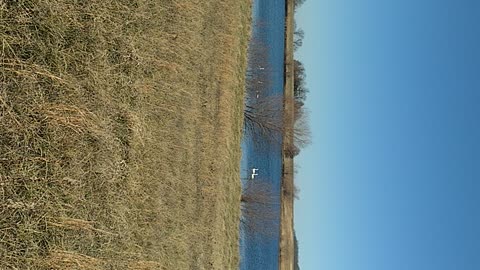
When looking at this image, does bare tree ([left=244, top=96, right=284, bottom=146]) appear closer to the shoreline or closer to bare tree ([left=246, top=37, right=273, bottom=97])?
bare tree ([left=246, top=37, right=273, bottom=97])

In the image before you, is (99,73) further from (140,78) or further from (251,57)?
(251,57)

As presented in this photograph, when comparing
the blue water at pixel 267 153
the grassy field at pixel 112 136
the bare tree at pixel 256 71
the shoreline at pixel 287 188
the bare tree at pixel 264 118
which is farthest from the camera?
the shoreline at pixel 287 188

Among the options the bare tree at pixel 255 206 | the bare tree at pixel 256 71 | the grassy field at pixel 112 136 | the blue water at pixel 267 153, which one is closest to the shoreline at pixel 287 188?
the blue water at pixel 267 153

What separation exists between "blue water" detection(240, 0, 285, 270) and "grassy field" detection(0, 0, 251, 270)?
373 inches

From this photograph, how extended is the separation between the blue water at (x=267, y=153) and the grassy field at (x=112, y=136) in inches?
373

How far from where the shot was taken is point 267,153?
2531 cm

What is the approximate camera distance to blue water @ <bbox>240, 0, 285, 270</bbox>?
21.2 meters

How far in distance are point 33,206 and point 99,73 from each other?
191 cm

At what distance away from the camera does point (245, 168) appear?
21.3 m

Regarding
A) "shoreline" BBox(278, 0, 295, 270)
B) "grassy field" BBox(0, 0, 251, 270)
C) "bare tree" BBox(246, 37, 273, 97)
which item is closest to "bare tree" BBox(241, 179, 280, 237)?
"bare tree" BBox(246, 37, 273, 97)

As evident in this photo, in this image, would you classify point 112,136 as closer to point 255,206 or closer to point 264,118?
point 255,206

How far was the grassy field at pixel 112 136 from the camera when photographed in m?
5.47

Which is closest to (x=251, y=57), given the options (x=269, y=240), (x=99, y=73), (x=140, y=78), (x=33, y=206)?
(x=269, y=240)

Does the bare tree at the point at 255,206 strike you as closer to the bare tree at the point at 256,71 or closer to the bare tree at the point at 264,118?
the bare tree at the point at 264,118
